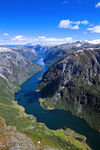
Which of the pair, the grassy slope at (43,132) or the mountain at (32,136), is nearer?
the mountain at (32,136)

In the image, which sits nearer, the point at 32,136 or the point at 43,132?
the point at 32,136

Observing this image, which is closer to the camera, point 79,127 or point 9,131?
point 9,131

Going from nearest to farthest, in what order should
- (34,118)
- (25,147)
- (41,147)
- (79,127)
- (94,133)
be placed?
(25,147), (41,147), (94,133), (79,127), (34,118)

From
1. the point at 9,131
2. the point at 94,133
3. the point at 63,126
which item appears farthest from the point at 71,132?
the point at 9,131

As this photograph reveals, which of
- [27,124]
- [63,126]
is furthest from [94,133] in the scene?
[27,124]

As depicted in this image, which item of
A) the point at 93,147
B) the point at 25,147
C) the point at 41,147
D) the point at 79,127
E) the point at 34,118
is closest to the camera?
the point at 25,147

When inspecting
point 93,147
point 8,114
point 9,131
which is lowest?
point 93,147

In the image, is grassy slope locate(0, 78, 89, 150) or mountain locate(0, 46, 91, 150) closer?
mountain locate(0, 46, 91, 150)

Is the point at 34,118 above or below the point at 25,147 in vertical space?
below

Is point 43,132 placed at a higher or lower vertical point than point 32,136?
lower

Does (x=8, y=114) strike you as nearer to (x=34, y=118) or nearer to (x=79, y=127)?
(x=34, y=118)

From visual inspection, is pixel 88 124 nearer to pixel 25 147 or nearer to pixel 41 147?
pixel 41 147
